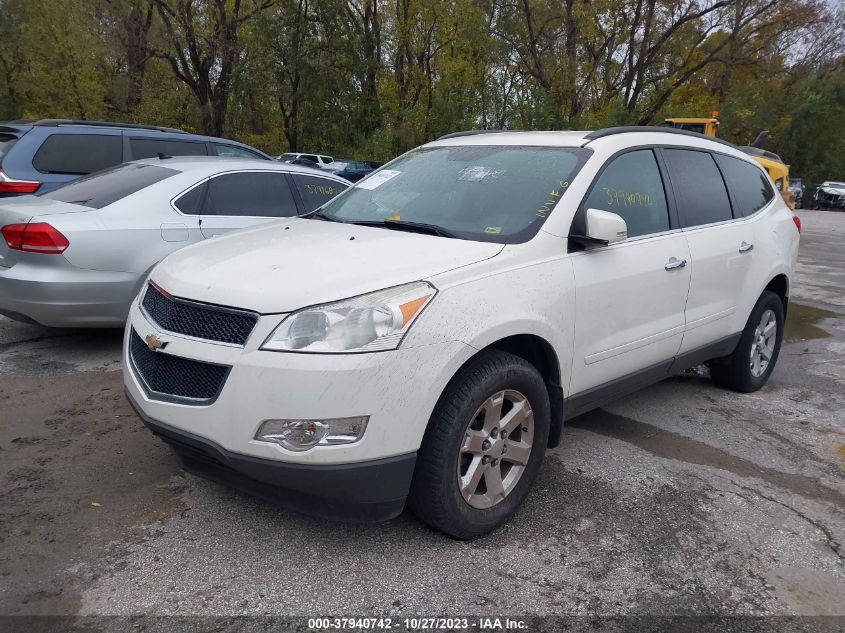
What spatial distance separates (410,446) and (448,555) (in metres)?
0.57

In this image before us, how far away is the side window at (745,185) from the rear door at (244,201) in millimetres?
3609

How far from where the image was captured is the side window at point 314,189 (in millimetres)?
6443

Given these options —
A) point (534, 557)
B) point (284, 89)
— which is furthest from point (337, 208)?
point (284, 89)

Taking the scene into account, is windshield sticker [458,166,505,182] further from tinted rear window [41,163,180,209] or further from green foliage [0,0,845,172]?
green foliage [0,0,845,172]

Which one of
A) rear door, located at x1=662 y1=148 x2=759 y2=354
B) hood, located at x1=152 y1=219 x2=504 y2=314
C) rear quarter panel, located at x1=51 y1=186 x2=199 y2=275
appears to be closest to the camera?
hood, located at x1=152 y1=219 x2=504 y2=314

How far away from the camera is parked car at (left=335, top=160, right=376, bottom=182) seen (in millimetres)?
25438

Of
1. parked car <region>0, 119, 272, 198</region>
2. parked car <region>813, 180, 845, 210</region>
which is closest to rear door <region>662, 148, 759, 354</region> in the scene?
parked car <region>0, 119, 272, 198</region>

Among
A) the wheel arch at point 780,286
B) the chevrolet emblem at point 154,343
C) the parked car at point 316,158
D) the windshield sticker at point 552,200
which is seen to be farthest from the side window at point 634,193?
the parked car at point 316,158

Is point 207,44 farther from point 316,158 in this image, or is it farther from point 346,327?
point 346,327

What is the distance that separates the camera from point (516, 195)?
356 cm

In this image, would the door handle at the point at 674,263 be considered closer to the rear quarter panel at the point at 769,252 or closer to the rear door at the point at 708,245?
the rear door at the point at 708,245

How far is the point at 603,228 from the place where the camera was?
10.7 feet

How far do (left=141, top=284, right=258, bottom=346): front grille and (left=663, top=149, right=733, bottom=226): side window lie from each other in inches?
109

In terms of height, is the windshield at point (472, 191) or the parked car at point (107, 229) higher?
the windshield at point (472, 191)
